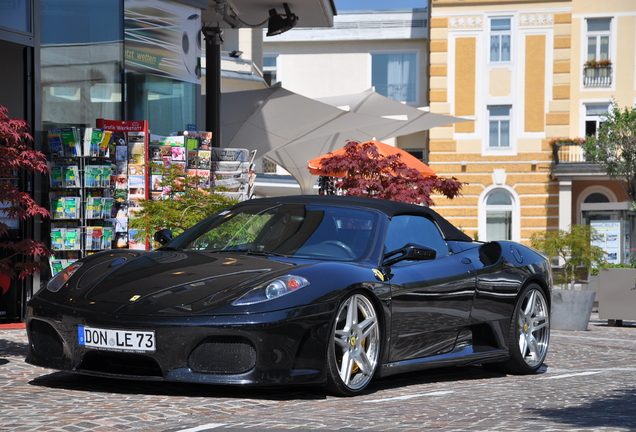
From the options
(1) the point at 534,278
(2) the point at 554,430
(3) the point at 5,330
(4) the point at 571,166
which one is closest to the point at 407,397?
(2) the point at 554,430

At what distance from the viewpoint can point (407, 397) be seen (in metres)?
5.50

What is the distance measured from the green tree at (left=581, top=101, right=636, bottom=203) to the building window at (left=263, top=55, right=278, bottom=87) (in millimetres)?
15707

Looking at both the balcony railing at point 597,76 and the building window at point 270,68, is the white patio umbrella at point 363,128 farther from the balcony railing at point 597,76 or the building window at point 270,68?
the building window at point 270,68

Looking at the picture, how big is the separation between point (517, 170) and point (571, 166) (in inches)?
77.2

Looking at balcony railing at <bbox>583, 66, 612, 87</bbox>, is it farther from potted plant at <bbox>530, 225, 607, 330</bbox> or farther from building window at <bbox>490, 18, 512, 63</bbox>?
Result: potted plant at <bbox>530, 225, 607, 330</bbox>

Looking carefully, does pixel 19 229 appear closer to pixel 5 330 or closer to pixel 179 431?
pixel 5 330

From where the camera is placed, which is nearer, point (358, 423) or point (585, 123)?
point (358, 423)

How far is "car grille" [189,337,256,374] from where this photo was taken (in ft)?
16.2

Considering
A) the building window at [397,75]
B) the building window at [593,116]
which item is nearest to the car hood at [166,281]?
the building window at [593,116]

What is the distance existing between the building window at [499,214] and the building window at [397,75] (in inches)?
238

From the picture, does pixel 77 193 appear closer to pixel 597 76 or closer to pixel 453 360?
pixel 453 360

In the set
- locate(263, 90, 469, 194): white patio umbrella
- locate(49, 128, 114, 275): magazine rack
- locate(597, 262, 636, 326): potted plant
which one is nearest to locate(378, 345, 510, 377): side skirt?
locate(49, 128, 114, 275): magazine rack

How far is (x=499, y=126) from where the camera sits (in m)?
35.2

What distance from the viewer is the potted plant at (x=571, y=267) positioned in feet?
44.7
